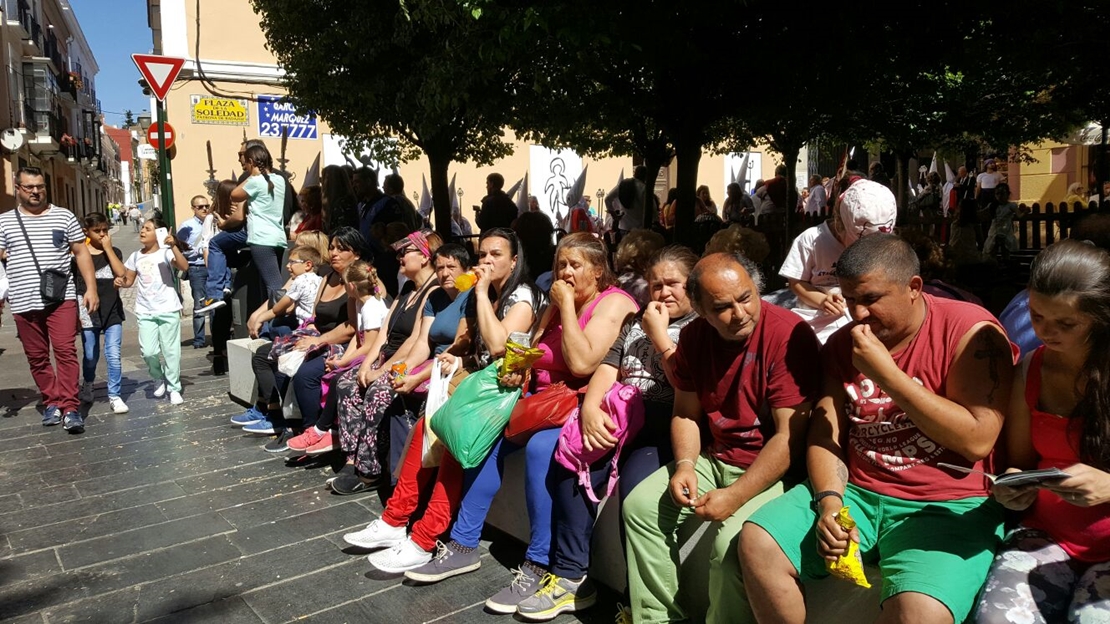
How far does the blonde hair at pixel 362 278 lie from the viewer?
18.9 feet

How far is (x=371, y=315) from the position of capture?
5715 millimetres

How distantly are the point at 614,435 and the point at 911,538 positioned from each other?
1.29m

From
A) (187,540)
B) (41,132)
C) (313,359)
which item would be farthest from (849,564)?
(41,132)

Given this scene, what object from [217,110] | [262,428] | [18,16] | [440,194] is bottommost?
[262,428]

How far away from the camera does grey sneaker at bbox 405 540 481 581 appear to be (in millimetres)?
3939

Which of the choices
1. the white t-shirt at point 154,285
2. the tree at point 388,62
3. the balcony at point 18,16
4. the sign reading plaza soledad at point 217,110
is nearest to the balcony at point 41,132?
the balcony at point 18,16

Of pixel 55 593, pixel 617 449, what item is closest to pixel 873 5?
pixel 617 449

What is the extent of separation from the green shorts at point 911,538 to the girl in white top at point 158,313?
6.48m

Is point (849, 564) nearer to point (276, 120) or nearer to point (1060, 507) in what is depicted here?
point (1060, 507)

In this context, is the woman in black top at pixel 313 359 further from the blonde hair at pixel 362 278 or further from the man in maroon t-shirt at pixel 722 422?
the man in maroon t-shirt at pixel 722 422

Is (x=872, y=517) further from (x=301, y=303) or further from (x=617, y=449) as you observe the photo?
(x=301, y=303)

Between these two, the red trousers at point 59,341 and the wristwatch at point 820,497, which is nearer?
the wristwatch at point 820,497

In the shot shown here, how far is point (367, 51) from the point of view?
7629mm

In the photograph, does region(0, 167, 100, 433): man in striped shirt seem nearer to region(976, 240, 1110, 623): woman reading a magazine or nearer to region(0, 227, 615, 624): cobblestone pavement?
region(0, 227, 615, 624): cobblestone pavement
